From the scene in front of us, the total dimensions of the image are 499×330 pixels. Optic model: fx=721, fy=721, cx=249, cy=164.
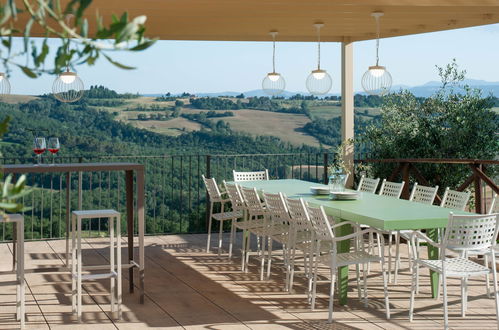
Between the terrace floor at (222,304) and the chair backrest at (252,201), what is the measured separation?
64 cm

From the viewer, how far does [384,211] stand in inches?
212

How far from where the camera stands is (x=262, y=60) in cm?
2006

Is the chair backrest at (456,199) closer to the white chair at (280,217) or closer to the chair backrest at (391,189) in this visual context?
the chair backrest at (391,189)

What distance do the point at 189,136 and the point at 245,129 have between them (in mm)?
1827

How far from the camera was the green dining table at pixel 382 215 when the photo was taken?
4.91 metres

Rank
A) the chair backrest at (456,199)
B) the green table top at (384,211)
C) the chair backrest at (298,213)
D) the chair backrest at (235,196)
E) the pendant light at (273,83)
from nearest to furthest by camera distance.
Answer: the green table top at (384,211), the chair backrest at (298,213), the chair backrest at (456,199), the chair backrest at (235,196), the pendant light at (273,83)

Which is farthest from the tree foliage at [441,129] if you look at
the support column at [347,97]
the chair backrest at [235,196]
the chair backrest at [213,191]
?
the chair backrest at [235,196]

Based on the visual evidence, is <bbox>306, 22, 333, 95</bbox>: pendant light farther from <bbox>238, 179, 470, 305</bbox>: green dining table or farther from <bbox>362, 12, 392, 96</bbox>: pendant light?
<bbox>238, 179, 470, 305</bbox>: green dining table

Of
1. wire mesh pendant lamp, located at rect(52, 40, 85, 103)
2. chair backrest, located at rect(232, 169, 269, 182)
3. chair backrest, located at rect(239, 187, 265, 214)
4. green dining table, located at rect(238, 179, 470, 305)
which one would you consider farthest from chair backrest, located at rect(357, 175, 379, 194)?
wire mesh pendant lamp, located at rect(52, 40, 85, 103)

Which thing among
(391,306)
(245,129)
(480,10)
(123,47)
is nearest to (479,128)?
(480,10)

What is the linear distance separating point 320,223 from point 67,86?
11.3ft

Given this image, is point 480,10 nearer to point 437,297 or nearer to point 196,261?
point 437,297

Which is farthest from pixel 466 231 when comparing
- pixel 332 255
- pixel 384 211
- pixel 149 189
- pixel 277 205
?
pixel 149 189

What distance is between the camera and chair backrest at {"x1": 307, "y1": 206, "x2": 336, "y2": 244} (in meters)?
5.09
